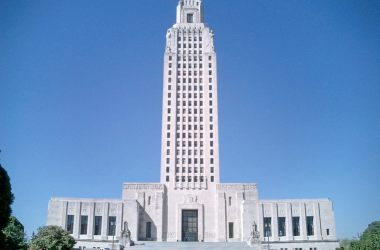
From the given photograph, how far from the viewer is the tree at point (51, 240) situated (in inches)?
1740

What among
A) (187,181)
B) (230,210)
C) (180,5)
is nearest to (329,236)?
(230,210)

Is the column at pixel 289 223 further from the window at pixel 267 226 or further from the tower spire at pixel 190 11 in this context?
the tower spire at pixel 190 11

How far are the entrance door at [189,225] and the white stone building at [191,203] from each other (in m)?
0.15

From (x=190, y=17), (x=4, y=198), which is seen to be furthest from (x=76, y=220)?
(x=190, y=17)

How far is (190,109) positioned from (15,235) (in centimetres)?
3803

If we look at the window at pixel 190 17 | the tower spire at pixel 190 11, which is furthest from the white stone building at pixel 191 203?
the window at pixel 190 17

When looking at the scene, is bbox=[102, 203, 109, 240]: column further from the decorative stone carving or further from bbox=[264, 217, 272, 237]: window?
bbox=[264, 217, 272, 237]: window

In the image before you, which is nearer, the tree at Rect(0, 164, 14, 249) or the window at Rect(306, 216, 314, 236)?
the tree at Rect(0, 164, 14, 249)

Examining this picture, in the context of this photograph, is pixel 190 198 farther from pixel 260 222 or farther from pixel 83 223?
pixel 83 223

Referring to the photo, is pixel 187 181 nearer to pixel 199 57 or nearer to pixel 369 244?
pixel 199 57

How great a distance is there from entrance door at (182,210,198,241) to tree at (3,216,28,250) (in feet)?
91.5

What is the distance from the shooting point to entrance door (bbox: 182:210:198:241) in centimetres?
6819

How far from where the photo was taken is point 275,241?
213 feet

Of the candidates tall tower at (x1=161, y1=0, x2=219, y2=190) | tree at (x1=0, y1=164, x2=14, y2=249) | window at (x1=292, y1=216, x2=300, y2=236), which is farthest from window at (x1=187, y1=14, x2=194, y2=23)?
tree at (x1=0, y1=164, x2=14, y2=249)
